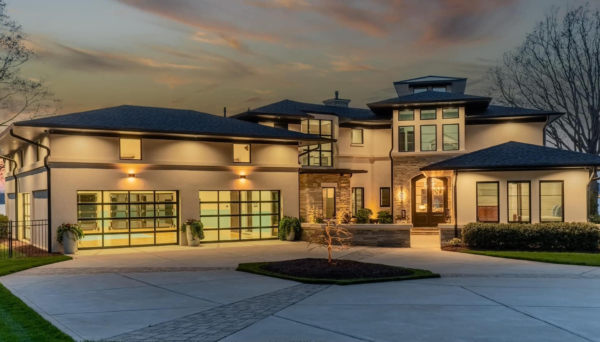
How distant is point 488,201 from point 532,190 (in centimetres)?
185

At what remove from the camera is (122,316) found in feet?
30.0

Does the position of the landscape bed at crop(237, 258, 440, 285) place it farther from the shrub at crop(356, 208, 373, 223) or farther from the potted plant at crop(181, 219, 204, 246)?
the shrub at crop(356, 208, 373, 223)

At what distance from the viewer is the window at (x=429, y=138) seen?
1198 inches

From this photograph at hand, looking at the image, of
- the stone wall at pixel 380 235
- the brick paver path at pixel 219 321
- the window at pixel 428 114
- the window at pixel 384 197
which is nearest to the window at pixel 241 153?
the stone wall at pixel 380 235

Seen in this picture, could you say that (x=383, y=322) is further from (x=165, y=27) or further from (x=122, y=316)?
(x=165, y=27)

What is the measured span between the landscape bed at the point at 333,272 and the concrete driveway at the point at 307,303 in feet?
1.37

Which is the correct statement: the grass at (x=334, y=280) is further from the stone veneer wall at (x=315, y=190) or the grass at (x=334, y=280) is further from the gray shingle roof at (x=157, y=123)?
the stone veneer wall at (x=315, y=190)

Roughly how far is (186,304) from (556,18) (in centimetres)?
3366

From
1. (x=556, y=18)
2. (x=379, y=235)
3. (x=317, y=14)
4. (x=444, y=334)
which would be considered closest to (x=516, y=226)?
(x=379, y=235)

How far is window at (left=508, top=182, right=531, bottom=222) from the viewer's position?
23.0m

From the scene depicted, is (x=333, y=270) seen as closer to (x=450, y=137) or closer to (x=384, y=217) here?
(x=384, y=217)

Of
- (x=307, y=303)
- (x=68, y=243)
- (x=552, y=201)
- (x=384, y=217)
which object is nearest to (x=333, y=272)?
(x=307, y=303)

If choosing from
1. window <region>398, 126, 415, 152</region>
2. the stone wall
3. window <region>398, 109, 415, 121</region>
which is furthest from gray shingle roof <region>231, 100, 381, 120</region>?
the stone wall

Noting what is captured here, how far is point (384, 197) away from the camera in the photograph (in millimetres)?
33062
